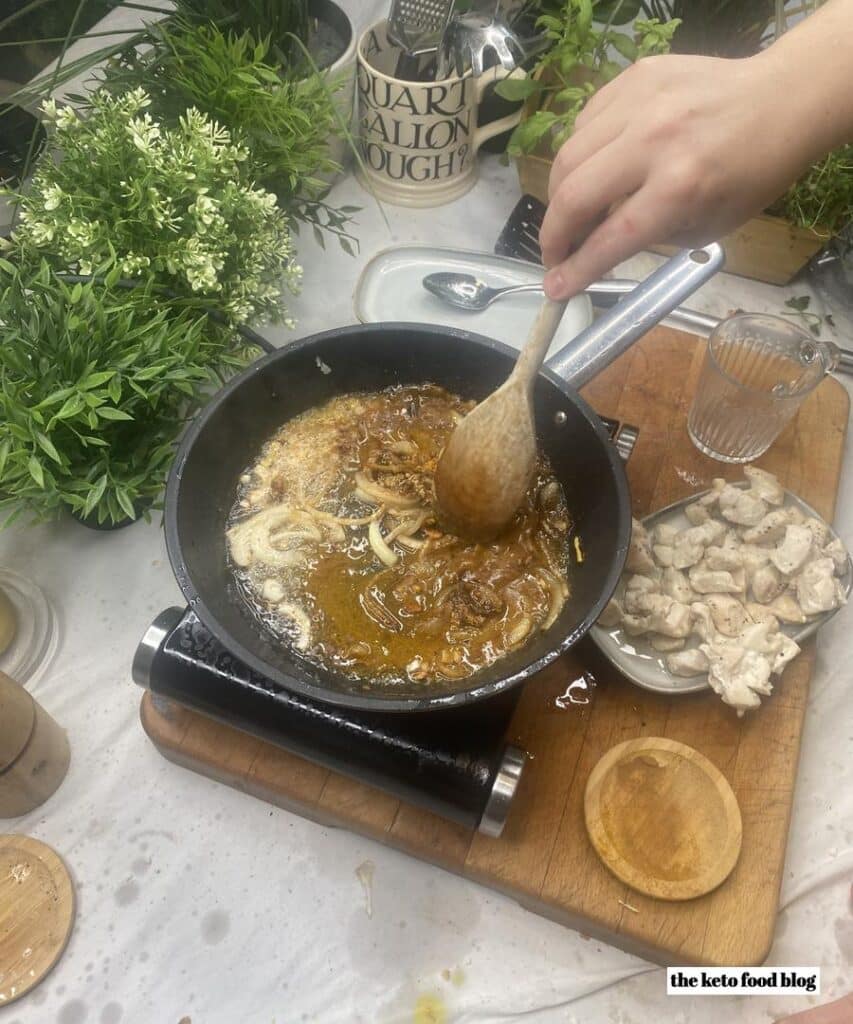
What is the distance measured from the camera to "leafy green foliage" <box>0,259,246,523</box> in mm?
946

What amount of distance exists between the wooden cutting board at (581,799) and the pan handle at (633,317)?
1.41ft

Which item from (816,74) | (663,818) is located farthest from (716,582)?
(816,74)

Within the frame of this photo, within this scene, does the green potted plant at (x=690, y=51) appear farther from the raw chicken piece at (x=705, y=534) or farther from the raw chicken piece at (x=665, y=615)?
the raw chicken piece at (x=665, y=615)

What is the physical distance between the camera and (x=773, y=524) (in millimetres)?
1089

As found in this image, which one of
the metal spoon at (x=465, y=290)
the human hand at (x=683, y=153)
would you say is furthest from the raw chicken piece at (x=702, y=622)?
the metal spoon at (x=465, y=290)

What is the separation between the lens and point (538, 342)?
866 millimetres

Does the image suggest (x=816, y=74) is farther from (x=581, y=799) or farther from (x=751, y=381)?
(x=581, y=799)

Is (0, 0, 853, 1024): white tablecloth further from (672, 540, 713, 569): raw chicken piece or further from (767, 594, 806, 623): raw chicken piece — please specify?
(672, 540, 713, 569): raw chicken piece

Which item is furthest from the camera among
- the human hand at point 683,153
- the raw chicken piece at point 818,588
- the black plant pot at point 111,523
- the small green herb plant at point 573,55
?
the small green herb plant at point 573,55

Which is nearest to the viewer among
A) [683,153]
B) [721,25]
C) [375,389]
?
[683,153]

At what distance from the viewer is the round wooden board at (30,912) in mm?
917

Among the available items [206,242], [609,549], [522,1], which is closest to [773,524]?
[609,549]

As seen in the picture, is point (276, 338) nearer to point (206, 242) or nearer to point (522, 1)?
point (206, 242)

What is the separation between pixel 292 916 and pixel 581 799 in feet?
1.42
